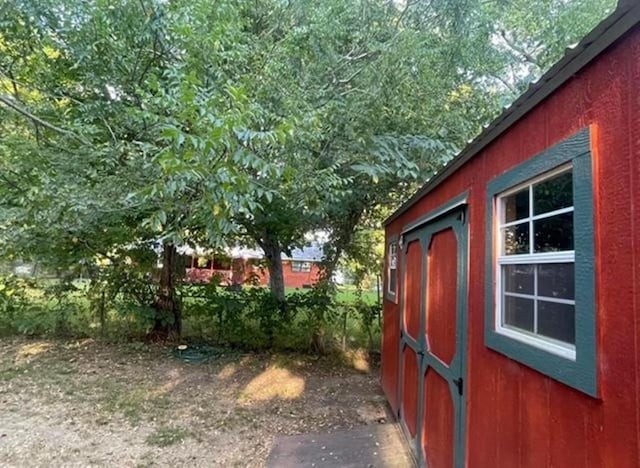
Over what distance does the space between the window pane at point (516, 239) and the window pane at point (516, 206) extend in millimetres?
45

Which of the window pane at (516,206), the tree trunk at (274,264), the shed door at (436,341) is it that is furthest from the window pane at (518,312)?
the tree trunk at (274,264)

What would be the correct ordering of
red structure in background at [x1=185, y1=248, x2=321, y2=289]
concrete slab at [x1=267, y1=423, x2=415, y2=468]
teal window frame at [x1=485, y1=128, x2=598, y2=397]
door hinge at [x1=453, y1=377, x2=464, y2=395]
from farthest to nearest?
1. red structure in background at [x1=185, y1=248, x2=321, y2=289]
2. concrete slab at [x1=267, y1=423, x2=415, y2=468]
3. door hinge at [x1=453, y1=377, x2=464, y2=395]
4. teal window frame at [x1=485, y1=128, x2=598, y2=397]

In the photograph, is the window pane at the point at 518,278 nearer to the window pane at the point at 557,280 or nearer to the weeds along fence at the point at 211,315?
the window pane at the point at 557,280

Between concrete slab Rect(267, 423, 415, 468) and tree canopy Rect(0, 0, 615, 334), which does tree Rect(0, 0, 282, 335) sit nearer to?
tree canopy Rect(0, 0, 615, 334)

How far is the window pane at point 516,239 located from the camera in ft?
5.88

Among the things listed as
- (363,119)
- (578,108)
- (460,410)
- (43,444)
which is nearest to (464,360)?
(460,410)

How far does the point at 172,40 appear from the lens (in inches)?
174

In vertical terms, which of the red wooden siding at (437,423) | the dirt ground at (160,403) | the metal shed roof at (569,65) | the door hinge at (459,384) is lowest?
the dirt ground at (160,403)

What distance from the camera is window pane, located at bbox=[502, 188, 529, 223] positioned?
5.93 feet

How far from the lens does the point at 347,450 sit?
150 inches

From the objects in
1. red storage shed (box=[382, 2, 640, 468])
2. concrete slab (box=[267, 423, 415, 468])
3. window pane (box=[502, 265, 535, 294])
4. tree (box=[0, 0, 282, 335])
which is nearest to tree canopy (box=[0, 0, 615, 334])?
tree (box=[0, 0, 282, 335])

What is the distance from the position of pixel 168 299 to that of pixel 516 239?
7.28 meters

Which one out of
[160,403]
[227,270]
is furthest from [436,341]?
[227,270]

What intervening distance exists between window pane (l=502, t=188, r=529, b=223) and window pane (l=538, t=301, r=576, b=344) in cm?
42
